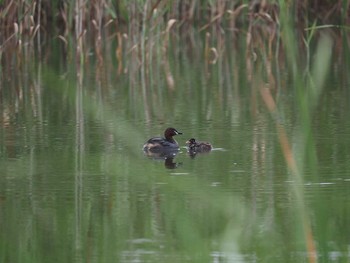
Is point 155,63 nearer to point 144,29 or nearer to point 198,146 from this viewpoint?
point 144,29

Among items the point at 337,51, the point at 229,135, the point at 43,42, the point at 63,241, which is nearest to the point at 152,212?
the point at 63,241

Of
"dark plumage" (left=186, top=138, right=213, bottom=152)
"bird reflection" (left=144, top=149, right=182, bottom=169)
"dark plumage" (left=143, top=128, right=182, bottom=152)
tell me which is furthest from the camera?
"dark plumage" (left=143, top=128, right=182, bottom=152)

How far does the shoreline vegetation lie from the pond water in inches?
84.6

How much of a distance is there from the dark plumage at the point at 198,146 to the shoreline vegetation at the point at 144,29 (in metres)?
4.13

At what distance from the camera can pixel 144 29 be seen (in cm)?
1487

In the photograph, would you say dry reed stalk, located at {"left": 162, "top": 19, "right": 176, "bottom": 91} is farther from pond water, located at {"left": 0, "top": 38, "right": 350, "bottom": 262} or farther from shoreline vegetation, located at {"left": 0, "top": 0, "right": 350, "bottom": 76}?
pond water, located at {"left": 0, "top": 38, "right": 350, "bottom": 262}

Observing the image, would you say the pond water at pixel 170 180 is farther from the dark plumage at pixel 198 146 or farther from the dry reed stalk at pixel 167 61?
the dry reed stalk at pixel 167 61

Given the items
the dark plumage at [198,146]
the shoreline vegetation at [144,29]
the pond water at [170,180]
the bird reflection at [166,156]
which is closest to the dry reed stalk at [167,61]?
the shoreline vegetation at [144,29]

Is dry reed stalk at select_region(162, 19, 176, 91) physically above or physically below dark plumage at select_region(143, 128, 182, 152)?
above

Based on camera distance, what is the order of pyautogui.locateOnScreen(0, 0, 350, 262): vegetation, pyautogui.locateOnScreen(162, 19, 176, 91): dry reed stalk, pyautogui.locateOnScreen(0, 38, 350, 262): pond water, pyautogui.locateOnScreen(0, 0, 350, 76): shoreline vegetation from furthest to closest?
pyautogui.locateOnScreen(0, 0, 350, 76): shoreline vegetation < pyautogui.locateOnScreen(162, 19, 176, 91): dry reed stalk < pyautogui.locateOnScreen(0, 0, 350, 262): vegetation < pyautogui.locateOnScreen(0, 38, 350, 262): pond water

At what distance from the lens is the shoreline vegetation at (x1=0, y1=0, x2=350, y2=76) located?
51.4ft

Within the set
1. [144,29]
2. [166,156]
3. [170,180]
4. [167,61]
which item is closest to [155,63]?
[167,61]

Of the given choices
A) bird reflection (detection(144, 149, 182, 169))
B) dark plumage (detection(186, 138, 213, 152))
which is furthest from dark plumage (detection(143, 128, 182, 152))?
dark plumage (detection(186, 138, 213, 152))

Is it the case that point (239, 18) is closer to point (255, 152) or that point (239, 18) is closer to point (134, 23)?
point (134, 23)
